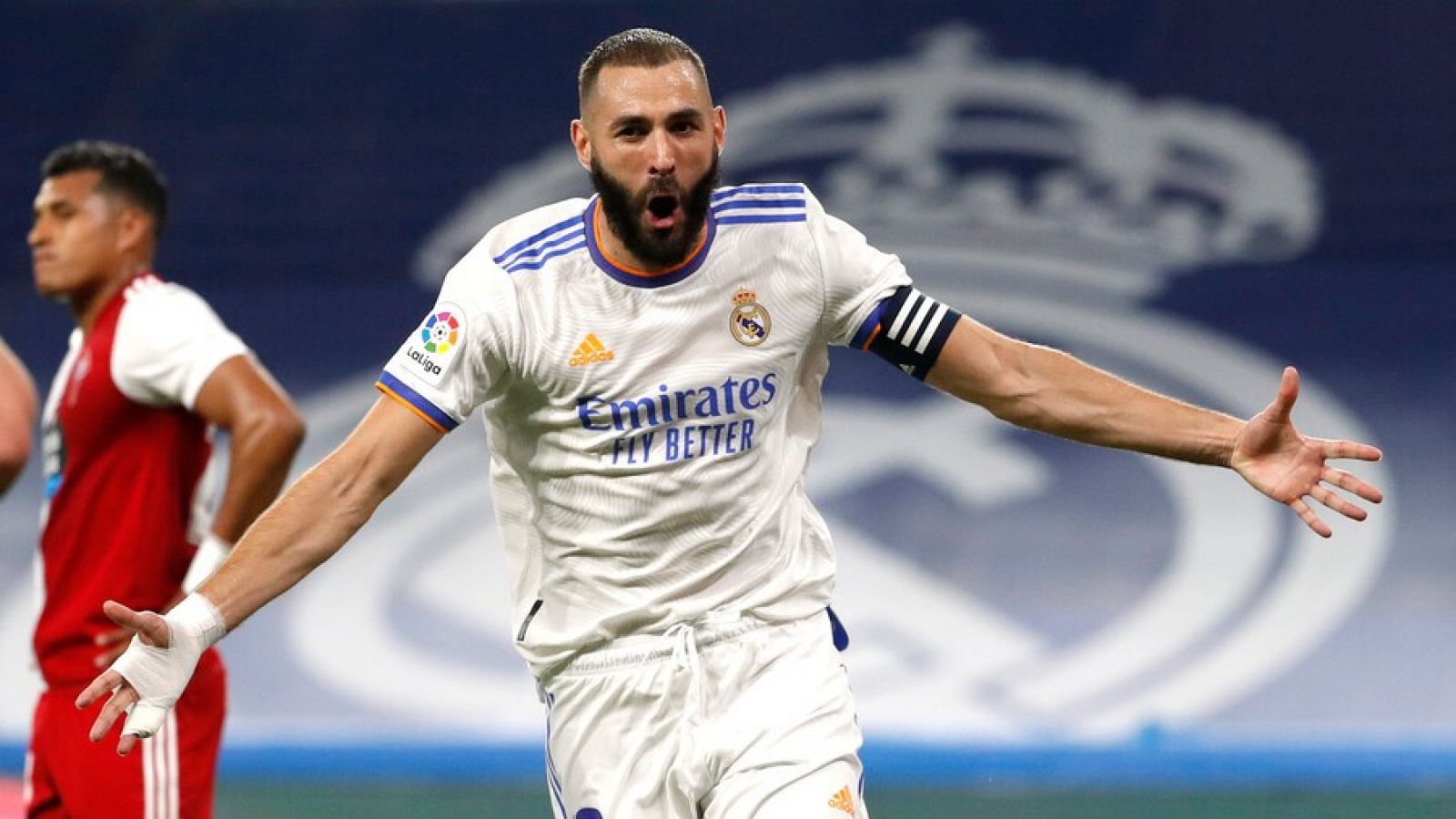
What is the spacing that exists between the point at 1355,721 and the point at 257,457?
15.9 feet

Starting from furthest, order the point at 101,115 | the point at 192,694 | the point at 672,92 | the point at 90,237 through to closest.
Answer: the point at 101,115, the point at 90,237, the point at 192,694, the point at 672,92

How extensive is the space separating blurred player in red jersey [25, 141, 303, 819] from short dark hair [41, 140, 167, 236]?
480mm

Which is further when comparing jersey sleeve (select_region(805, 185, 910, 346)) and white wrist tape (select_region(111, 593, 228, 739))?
jersey sleeve (select_region(805, 185, 910, 346))

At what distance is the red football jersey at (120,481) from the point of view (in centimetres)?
506

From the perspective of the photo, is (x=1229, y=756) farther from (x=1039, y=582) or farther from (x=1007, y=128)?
(x=1007, y=128)

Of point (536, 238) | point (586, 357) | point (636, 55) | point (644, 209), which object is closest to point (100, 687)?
point (586, 357)

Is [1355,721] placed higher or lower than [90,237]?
higher

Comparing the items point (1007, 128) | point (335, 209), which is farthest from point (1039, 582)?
point (335, 209)

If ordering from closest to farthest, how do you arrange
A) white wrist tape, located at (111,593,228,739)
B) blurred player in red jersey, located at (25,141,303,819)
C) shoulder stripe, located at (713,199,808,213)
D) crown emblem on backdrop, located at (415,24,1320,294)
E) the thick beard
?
white wrist tape, located at (111,593,228,739) < the thick beard < shoulder stripe, located at (713,199,808,213) < blurred player in red jersey, located at (25,141,303,819) < crown emblem on backdrop, located at (415,24,1320,294)

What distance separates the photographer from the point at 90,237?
5488mm

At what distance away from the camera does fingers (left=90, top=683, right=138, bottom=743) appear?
3.69m

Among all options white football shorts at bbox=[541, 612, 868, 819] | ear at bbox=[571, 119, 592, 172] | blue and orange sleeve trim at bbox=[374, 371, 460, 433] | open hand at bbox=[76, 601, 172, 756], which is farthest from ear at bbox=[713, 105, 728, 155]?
open hand at bbox=[76, 601, 172, 756]

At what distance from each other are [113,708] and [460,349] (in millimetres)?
920

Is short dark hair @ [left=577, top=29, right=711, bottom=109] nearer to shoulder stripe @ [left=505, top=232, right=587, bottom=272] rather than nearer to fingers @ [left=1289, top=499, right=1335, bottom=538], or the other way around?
shoulder stripe @ [left=505, top=232, right=587, bottom=272]
